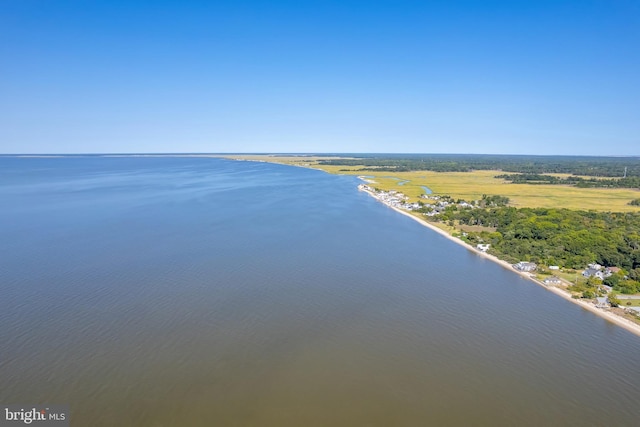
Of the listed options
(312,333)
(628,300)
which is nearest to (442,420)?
(312,333)

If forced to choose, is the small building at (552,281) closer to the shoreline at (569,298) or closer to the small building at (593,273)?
the shoreline at (569,298)

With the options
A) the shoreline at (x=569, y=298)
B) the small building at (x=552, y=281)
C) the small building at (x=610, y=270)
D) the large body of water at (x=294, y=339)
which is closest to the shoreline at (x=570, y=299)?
the shoreline at (x=569, y=298)

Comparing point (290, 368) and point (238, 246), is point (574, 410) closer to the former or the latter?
point (290, 368)

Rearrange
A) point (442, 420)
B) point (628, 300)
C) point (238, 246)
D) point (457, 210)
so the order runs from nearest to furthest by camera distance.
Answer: point (442, 420)
point (628, 300)
point (238, 246)
point (457, 210)

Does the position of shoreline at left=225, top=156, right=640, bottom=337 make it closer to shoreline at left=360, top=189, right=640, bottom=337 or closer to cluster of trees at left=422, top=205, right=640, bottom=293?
shoreline at left=360, top=189, right=640, bottom=337

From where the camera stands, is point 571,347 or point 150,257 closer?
point 571,347

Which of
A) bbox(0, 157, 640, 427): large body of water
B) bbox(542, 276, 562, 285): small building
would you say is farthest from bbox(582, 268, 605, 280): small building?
bbox(0, 157, 640, 427): large body of water

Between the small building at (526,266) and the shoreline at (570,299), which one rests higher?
the small building at (526,266)

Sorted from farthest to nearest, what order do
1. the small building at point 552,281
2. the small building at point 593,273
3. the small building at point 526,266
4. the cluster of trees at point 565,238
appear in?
the cluster of trees at point 565,238, the small building at point 526,266, the small building at point 593,273, the small building at point 552,281
